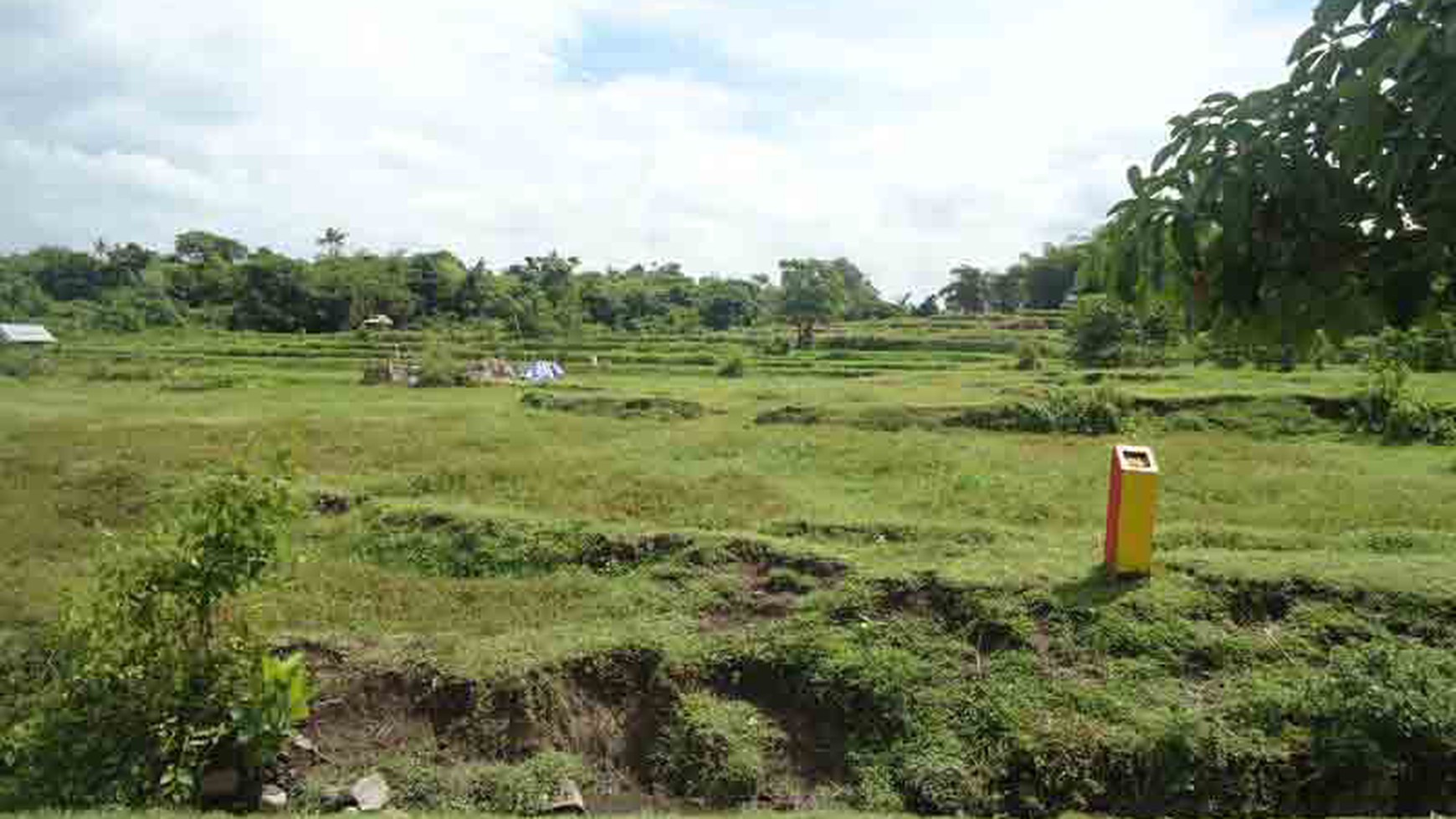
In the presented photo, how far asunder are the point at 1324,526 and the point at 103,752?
9.35 meters

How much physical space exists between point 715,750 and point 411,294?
51765 millimetres

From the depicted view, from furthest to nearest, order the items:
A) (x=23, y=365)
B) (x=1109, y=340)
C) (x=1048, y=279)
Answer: (x=1048, y=279)
(x=1109, y=340)
(x=23, y=365)


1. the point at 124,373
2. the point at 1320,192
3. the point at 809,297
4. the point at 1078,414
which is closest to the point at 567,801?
the point at 1320,192

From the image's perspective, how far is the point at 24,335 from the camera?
31375 mm

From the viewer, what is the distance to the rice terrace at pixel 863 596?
7.20ft

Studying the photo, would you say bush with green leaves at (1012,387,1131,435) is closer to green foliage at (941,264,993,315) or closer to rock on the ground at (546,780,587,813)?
rock on the ground at (546,780,587,813)

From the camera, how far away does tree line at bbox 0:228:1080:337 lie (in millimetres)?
47281

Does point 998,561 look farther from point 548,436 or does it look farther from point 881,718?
point 548,436

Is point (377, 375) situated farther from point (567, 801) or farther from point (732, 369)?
point (567, 801)

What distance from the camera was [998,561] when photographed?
718 cm

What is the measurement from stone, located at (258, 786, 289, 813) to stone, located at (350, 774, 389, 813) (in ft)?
1.19

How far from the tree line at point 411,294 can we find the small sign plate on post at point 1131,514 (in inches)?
1521

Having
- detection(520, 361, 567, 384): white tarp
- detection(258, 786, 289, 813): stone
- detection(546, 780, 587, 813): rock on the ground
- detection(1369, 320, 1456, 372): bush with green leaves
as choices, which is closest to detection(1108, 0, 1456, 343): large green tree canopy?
detection(546, 780, 587, 813): rock on the ground

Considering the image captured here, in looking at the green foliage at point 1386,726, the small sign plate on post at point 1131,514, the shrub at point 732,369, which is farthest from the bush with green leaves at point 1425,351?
the shrub at point 732,369
